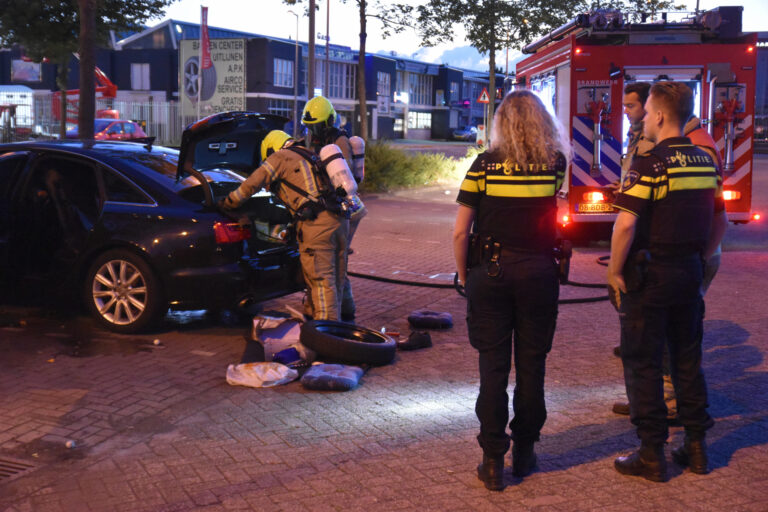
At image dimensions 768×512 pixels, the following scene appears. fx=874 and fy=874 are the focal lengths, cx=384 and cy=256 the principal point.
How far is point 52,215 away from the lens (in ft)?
23.8

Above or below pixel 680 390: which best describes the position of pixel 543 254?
above

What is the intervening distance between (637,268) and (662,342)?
1.29 feet

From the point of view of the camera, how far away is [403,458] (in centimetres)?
445

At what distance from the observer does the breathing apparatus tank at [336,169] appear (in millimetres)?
6414

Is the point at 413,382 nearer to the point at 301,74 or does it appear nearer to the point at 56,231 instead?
the point at 56,231

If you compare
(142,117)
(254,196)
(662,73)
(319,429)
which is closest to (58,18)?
(662,73)

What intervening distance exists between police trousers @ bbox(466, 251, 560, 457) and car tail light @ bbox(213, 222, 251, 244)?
3133 millimetres

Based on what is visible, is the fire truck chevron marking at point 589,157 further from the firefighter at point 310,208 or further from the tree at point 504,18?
the tree at point 504,18

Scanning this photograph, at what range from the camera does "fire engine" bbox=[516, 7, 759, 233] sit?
36.8ft

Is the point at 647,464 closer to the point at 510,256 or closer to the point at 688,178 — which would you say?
the point at 510,256

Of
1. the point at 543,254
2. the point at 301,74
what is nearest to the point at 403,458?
the point at 543,254

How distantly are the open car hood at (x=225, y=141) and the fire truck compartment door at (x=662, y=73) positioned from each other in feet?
18.7

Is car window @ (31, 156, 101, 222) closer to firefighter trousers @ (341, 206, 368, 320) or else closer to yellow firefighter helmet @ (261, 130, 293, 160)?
yellow firefighter helmet @ (261, 130, 293, 160)

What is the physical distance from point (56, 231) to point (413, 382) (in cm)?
338
